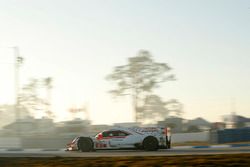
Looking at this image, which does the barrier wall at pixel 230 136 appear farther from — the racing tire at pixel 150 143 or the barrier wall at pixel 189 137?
the racing tire at pixel 150 143

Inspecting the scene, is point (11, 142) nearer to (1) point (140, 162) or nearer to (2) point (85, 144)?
(2) point (85, 144)

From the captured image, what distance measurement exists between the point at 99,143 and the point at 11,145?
16.4m

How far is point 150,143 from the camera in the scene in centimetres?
2078

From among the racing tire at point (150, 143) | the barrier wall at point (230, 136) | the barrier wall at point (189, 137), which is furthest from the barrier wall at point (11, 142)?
the racing tire at point (150, 143)

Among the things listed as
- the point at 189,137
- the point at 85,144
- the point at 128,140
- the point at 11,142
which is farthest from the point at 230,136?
the point at 11,142

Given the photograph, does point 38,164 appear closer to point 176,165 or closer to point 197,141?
point 176,165

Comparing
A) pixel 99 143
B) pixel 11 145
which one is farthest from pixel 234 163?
pixel 11 145

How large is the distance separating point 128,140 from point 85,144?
7.34ft

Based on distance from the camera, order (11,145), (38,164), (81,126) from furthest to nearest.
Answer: (81,126) < (11,145) < (38,164)

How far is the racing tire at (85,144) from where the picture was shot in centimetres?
2175

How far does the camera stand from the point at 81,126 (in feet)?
143

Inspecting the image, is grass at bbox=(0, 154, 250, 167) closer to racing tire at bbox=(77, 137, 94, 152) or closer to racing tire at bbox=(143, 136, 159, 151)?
racing tire at bbox=(77, 137, 94, 152)

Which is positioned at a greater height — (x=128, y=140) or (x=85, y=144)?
A: (x=128, y=140)

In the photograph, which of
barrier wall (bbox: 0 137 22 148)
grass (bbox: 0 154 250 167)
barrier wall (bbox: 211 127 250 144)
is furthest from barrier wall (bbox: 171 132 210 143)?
grass (bbox: 0 154 250 167)
